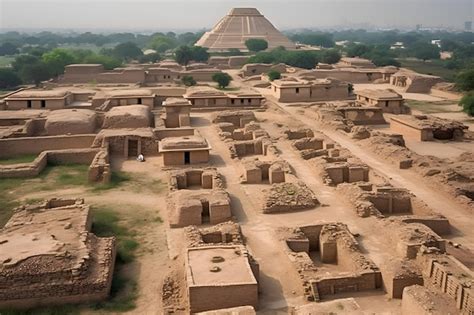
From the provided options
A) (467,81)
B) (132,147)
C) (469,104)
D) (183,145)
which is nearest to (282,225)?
(183,145)

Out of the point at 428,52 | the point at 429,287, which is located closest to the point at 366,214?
the point at 429,287

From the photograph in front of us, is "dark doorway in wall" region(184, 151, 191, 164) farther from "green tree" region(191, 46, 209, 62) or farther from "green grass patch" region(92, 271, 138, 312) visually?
"green tree" region(191, 46, 209, 62)

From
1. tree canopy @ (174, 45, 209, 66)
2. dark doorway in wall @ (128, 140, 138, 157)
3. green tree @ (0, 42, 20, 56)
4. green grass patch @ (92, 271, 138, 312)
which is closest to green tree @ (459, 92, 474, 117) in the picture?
dark doorway in wall @ (128, 140, 138, 157)

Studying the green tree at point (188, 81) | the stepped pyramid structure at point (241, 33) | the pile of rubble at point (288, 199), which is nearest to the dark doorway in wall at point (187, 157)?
→ the pile of rubble at point (288, 199)

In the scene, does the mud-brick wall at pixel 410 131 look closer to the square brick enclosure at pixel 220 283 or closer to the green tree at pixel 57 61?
the square brick enclosure at pixel 220 283

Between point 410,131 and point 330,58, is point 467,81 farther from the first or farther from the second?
point 330,58
